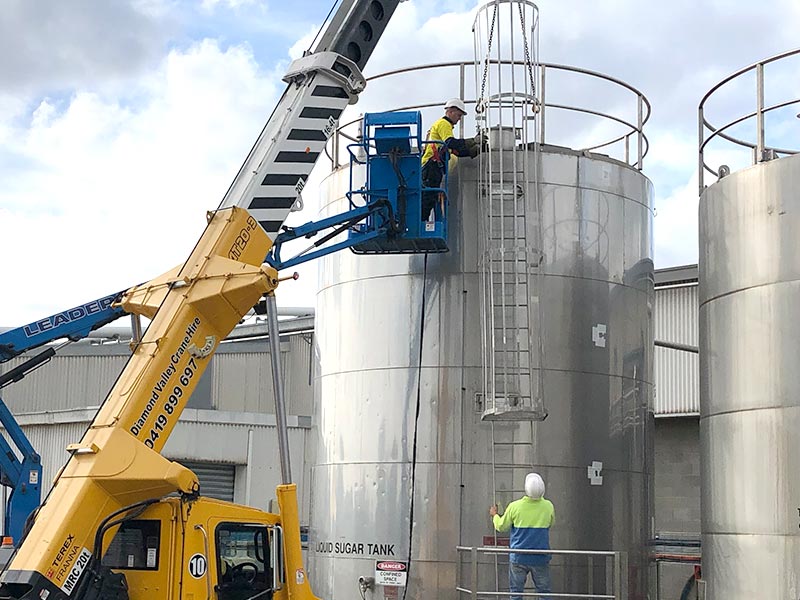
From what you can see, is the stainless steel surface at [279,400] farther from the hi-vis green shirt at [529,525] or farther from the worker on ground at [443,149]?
the worker on ground at [443,149]

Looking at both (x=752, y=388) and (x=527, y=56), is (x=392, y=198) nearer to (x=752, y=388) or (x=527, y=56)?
(x=527, y=56)

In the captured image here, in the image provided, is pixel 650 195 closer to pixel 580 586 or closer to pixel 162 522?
pixel 580 586

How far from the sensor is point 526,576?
13.2 meters

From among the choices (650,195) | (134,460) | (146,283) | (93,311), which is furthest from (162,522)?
(650,195)

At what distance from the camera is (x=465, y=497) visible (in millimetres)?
14383

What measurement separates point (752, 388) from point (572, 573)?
3343mm

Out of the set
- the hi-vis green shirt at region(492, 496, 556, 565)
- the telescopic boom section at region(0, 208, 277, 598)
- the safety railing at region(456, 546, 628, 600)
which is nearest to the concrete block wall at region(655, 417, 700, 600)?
the safety railing at region(456, 546, 628, 600)

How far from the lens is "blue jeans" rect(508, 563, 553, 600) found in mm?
13039

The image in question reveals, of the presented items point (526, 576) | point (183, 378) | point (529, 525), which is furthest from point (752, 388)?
point (183, 378)

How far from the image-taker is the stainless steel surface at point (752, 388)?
12.7 metres

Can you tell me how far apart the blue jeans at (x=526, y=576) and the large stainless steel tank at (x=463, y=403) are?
2.33ft

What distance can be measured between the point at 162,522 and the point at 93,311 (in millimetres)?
4131

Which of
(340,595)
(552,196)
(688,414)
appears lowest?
(340,595)

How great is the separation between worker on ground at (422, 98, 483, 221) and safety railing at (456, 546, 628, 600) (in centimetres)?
448
